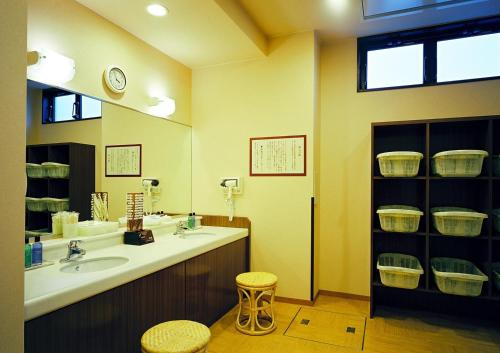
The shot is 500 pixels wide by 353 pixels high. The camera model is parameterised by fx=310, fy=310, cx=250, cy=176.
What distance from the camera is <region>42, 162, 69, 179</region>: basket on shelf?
200 cm

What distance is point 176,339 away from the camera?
158 centimetres

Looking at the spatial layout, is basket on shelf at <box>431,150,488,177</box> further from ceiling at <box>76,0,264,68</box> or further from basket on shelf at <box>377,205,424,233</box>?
ceiling at <box>76,0,264,68</box>

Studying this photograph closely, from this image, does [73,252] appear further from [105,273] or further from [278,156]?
[278,156]

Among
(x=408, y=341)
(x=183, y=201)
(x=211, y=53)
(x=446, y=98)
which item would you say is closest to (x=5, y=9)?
(x=211, y=53)

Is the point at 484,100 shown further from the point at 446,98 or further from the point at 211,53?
the point at 211,53

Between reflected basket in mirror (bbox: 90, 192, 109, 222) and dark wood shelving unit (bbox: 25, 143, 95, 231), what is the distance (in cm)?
4

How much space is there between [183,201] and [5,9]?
255 centimetres

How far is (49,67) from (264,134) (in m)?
1.93

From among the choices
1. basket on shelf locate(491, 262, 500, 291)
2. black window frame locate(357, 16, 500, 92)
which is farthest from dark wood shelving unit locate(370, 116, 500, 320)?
black window frame locate(357, 16, 500, 92)

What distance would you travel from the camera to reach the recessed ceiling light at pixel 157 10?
230 centimetres

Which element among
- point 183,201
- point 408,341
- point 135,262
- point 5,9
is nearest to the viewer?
point 5,9

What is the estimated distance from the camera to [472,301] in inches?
108

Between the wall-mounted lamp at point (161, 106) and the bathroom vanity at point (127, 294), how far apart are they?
119cm

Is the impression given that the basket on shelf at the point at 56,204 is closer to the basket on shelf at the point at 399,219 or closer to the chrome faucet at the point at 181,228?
the chrome faucet at the point at 181,228
